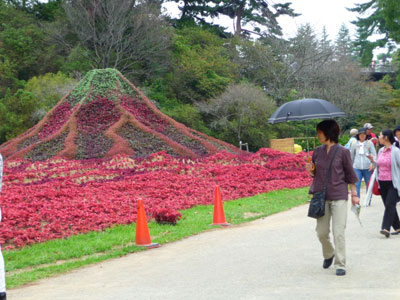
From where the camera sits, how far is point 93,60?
4134 cm

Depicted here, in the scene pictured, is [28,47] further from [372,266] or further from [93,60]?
[372,266]

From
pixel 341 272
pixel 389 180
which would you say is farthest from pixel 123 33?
pixel 341 272

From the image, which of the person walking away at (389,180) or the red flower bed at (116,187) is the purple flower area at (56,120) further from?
the person walking away at (389,180)

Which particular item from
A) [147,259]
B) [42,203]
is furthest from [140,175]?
[147,259]

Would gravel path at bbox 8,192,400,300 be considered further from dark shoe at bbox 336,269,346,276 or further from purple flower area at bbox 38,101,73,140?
purple flower area at bbox 38,101,73,140

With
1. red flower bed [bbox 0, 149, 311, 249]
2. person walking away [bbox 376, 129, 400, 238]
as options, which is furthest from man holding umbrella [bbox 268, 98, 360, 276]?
red flower bed [bbox 0, 149, 311, 249]

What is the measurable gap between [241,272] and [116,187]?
9.31 meters

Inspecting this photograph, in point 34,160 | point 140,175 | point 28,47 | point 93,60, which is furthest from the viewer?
point 28,47

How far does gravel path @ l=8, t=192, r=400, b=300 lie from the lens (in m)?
6.02

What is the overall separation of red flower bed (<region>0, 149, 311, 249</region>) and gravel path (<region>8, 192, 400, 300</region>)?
93.9 inches

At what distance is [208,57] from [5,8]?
18.2m

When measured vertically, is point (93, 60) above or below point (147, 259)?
above

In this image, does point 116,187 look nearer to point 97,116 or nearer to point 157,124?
point 97,116

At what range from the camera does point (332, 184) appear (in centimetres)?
718
